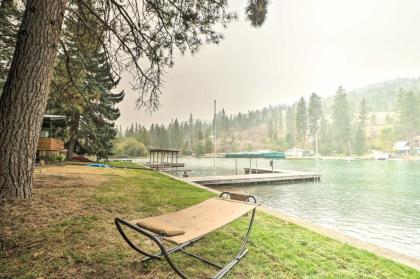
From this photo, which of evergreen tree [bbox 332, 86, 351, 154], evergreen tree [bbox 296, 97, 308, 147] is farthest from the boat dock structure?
evergreen tree [bbox 332, 86, 351, 154]

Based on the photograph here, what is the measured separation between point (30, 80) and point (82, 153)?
1931 centimetres

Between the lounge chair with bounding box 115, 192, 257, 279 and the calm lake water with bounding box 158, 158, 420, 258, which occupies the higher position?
the lounge chair with bounding box 115, 192, 257, 279

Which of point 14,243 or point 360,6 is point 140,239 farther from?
point 360,6

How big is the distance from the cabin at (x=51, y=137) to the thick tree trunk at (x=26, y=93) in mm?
7987

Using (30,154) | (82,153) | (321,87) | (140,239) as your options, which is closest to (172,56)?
(30,154)

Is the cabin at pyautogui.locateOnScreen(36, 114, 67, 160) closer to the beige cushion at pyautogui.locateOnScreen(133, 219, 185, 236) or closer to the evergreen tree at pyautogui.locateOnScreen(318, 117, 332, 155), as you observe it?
the beige cushion at pyautogui.locateOnScreen(133, 219, 185, 236)

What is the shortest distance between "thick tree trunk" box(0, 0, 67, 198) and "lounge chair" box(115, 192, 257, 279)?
1.73 metres

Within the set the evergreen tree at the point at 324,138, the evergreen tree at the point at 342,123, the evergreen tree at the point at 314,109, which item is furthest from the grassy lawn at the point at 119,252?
the evergreen tree at the point at 324,138

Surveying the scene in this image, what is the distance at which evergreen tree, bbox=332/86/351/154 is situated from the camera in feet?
211

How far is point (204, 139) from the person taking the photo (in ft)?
283

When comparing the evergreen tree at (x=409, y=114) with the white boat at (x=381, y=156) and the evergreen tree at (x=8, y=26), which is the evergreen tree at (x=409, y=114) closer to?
the white boat at (x=381, y=156)

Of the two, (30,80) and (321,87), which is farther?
(321,87)

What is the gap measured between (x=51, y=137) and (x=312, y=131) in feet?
223

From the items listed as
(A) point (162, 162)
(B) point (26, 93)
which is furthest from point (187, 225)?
(A) point (162, 162)
